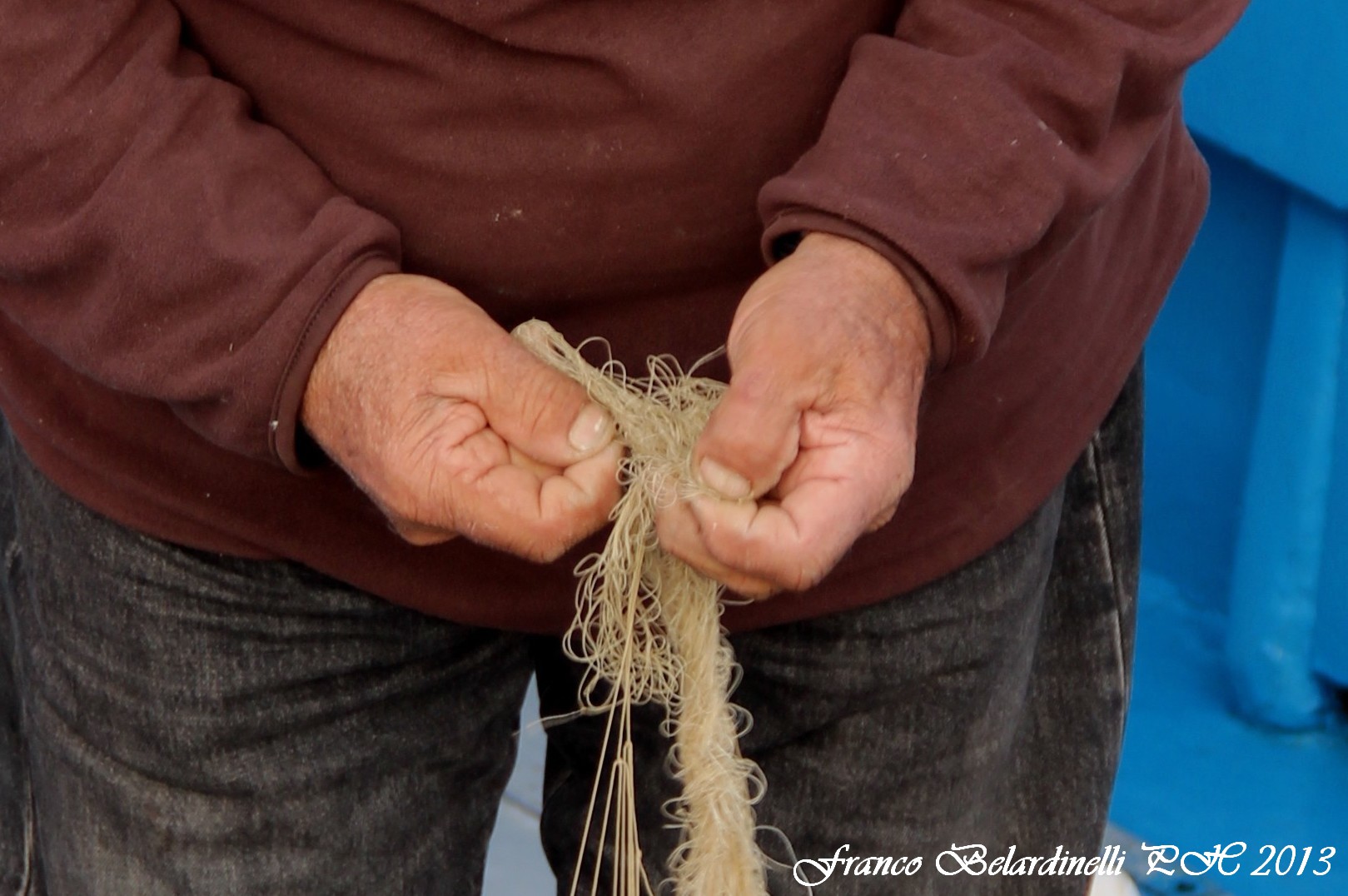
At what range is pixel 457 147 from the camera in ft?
2.35

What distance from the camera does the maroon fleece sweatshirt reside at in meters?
0.67

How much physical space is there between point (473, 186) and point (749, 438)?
0.20m

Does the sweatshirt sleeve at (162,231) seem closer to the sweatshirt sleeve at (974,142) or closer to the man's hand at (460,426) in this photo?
the man's hand at (460,426)

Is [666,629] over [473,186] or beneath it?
beneath

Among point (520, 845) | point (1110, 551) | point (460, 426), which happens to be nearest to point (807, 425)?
point (460, 426)

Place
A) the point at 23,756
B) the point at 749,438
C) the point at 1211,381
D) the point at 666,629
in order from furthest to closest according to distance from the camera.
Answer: the point at 1211,381 < the point at 23,756 < the point at 666,629 < the point at 749,438

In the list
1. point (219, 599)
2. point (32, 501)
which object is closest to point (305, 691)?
point (219, 599)

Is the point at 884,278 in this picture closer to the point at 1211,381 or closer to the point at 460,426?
the point at 460,426

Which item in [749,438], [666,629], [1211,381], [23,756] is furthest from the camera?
[1211,381]

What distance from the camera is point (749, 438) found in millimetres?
631

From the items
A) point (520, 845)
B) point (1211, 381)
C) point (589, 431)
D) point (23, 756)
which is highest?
point (589, 431)

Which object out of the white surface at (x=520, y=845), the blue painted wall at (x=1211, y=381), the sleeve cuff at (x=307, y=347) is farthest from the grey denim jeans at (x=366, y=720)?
the blue painted wall at (x=1211, y=381)

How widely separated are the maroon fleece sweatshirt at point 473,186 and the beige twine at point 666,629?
4 centimetres

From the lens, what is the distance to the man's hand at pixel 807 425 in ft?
2.09
